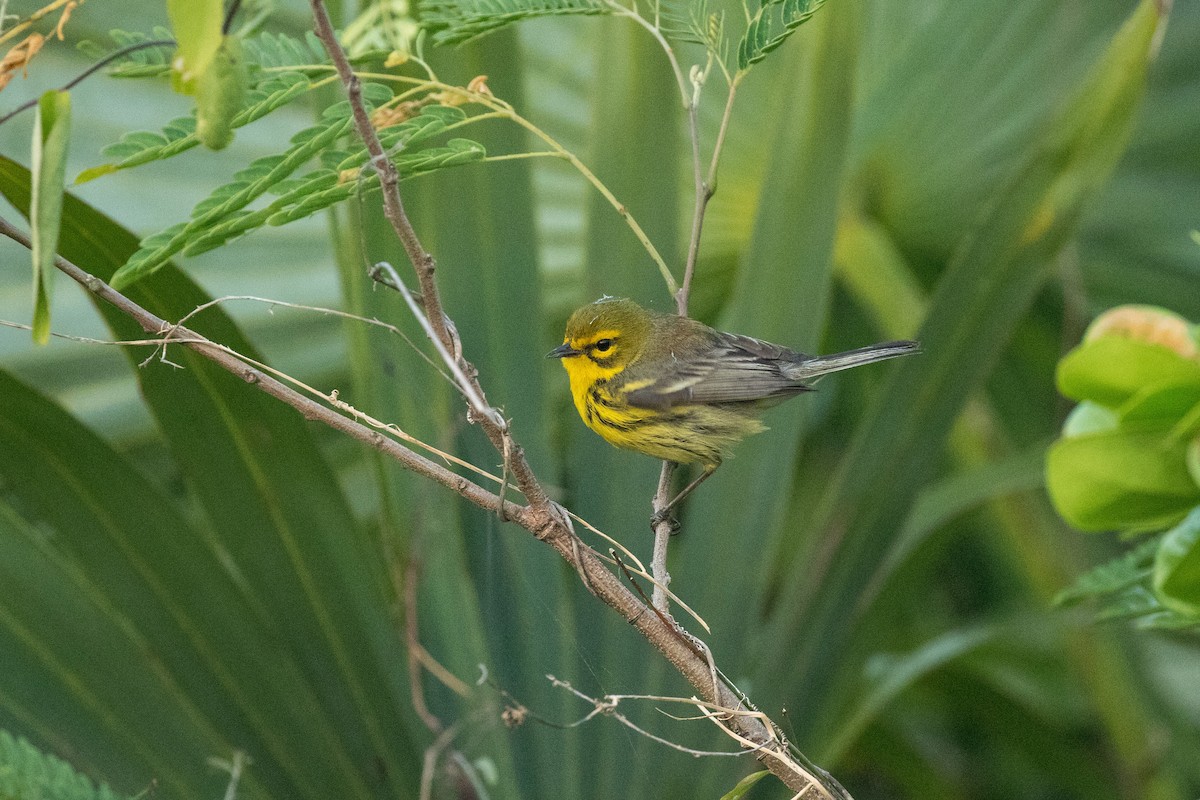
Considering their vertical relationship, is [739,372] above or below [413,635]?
above

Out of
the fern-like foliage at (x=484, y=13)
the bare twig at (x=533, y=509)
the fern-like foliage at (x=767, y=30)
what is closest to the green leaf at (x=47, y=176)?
the bare twig at (x=533, y=509)

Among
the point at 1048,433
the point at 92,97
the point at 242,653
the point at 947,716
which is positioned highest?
the point at 92,97

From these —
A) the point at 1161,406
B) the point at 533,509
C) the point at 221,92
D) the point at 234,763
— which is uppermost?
the point at 221,92

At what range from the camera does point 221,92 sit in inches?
16.3

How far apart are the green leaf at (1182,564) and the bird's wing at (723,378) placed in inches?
21.7

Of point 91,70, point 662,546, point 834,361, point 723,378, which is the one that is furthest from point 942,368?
point 91,70

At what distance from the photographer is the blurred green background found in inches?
35.6

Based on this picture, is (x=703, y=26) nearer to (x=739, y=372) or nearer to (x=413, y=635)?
(x=739, y=372)

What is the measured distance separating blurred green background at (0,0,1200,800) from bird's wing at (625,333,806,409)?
0.04 m

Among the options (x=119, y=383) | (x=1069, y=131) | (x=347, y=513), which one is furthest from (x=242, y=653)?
(x=1069, y=131)

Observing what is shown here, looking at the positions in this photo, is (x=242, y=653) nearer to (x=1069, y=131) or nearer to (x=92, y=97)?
(x=92, y=97)

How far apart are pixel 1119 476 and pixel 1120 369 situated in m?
0.05

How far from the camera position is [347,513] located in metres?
0.95

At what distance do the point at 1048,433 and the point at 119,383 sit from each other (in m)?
1.43
